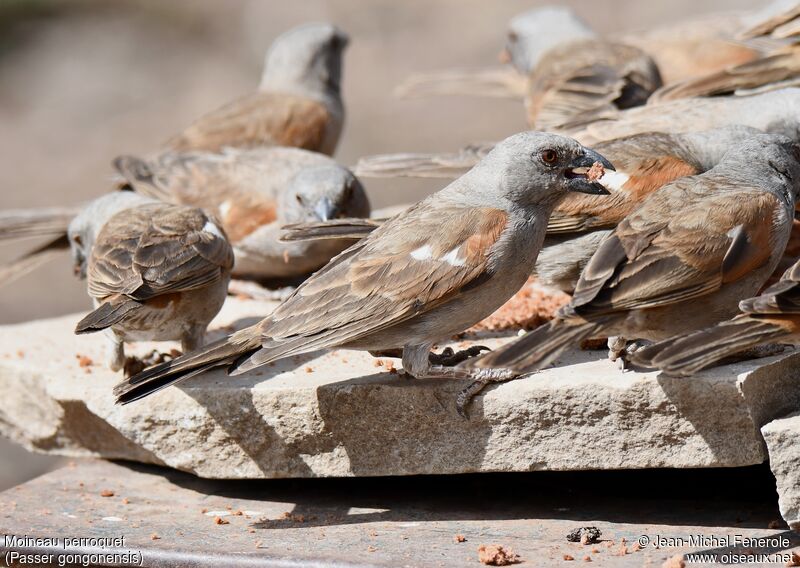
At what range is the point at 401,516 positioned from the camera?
4895 millimetres

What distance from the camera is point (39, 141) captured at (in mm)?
15430

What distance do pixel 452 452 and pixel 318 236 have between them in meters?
1.21

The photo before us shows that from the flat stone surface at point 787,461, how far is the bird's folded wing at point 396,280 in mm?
1136

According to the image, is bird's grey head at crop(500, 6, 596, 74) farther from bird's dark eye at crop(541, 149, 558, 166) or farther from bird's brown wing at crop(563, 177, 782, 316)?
bird's brown wing at crop(563, 177, 782, 316)

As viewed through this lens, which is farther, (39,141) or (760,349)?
(39,141)

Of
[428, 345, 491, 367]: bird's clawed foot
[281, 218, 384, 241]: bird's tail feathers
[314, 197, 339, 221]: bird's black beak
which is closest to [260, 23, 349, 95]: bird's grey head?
[314, 197, 339, 221]: bird's black beak

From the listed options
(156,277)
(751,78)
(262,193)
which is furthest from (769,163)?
(262,193)

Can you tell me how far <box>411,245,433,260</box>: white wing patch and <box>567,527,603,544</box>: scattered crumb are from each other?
3.65ft

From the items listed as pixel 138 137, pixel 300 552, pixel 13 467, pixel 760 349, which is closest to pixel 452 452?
pixel 300 552

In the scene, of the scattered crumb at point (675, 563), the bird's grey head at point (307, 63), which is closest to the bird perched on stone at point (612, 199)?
the scattered crumb at point (675, 563)

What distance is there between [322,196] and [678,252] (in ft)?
9.73

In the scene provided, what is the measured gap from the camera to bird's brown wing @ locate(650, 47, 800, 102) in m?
6.92

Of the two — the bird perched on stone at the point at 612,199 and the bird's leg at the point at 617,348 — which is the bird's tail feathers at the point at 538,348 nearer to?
the bird's leg at the point at 617,348

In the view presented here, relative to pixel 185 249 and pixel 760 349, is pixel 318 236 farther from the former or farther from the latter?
pixel 760 349
